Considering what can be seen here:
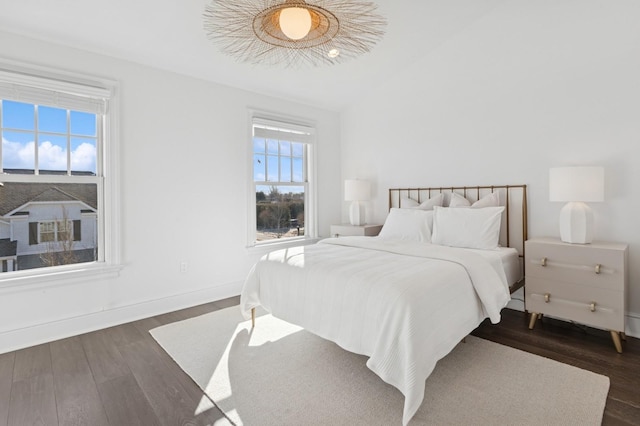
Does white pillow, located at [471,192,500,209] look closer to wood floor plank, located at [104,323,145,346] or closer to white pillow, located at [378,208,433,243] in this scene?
white pillow, located at [378,208,433,243]

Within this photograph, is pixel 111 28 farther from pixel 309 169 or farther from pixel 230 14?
pixel 309 169

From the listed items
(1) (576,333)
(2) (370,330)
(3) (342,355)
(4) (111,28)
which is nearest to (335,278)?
(2) (370,330)

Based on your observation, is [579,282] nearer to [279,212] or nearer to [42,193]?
[279,212]

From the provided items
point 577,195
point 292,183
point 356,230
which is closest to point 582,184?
point 577,195

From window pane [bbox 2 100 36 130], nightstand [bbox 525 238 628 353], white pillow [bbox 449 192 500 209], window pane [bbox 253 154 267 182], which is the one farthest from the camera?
window pane [bbox 253 154 267 182]

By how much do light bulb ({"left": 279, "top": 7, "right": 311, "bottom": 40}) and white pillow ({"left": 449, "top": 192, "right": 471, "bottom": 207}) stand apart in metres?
2.54

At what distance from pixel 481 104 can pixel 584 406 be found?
9.62 feet

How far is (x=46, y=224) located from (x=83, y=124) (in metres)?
0.94

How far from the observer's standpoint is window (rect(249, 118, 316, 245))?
4312 mm

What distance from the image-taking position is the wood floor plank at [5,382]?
71.4 inches

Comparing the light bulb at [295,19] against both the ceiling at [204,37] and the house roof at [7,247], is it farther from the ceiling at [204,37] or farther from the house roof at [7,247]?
the house roof at [7,247]

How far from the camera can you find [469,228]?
330 cm

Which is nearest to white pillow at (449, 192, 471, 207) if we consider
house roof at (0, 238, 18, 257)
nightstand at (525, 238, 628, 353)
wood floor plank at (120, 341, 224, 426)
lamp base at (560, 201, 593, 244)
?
nightstand at (525, 238, 628, 353)

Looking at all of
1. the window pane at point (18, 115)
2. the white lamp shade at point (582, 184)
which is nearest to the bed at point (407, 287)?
the white lamp shade at point (582, 184)
